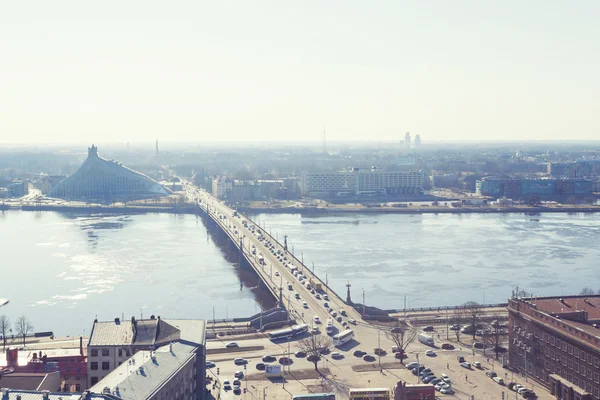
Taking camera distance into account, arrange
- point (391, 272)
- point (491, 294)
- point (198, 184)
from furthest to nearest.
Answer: point (198, 184), point (391, 272), point (491, 294)

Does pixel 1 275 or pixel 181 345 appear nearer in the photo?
pixel 181 345

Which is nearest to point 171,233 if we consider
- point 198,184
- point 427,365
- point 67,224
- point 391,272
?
point 67,224

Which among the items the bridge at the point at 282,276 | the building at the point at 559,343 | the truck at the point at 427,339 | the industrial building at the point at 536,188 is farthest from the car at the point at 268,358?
the industrial building at the point at 536,188

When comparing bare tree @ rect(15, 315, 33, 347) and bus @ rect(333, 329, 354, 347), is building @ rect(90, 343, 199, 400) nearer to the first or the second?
bus @ rect(333, 329, 354, 347)

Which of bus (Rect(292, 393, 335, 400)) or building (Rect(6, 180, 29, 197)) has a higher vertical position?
building (Rect(6, 180, 29, 197))

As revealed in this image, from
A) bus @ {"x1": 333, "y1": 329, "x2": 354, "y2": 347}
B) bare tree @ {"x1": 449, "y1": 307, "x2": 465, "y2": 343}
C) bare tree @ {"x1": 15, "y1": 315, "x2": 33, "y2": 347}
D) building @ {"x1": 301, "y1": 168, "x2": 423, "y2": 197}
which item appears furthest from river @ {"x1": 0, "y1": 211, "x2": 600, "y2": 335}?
building @ {"x1": 301, "y1": 168, "x2": 423, "y2": 197}

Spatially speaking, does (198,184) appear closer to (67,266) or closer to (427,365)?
(67,266)
